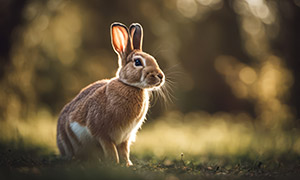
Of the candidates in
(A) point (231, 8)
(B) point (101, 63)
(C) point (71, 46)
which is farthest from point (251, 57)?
(C) point (71, 46)

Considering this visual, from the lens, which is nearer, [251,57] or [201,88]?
[251,57]

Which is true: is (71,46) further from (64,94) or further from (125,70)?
(125,70)

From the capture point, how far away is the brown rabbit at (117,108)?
4.51 m

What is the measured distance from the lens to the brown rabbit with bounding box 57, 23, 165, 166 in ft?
14.8

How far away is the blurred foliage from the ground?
0.64 metres

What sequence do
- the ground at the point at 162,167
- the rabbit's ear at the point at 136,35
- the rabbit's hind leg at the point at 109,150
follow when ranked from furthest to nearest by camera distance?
the rabbit's ear at the point at 136,35
the rabbit's hind leg at the point at 109,150
the ground at the point at 162,167

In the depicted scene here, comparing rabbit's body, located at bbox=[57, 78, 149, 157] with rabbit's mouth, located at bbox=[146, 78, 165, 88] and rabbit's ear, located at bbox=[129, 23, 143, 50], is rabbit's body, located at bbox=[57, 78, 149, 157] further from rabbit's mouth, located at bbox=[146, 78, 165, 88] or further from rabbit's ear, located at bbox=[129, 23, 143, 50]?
rabbit's ear, located at bbox=[129, 23, 143, 50]

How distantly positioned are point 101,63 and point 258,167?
808 cm

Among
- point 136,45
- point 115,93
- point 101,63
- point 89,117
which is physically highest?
→ point 101,63

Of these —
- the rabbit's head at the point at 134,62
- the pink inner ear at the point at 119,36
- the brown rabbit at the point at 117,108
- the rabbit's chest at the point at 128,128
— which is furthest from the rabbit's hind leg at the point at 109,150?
the pink inner ear at the point at 119,36

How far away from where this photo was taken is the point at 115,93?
459 cm

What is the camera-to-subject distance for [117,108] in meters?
4.50

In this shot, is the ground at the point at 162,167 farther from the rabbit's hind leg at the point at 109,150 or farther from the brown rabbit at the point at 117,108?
the brown rabbit at the point at 117,108

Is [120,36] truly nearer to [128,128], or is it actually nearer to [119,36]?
[119,36]
